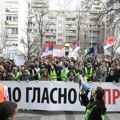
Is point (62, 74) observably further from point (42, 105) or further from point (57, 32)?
point (57, 32)

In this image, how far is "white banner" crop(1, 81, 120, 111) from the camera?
41.8 ft

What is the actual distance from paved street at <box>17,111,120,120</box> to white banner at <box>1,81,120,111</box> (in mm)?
180

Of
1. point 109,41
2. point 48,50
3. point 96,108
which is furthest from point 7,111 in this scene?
point 109,41

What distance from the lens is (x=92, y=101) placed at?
643cm

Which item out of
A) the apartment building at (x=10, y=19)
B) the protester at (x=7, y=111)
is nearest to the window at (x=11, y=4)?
the apartment building at (x=10, y=19)

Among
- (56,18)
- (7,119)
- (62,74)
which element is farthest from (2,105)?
(56,18)

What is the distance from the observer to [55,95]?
12.7 m

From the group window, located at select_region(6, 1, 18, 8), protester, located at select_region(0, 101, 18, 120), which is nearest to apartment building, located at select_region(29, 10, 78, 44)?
window, located at select_region(6, 1, 18, 8)

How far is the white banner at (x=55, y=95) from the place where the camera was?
41.8 feet

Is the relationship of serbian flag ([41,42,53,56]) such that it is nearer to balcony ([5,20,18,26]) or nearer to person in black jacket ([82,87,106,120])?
person in black jacket ([82,87,106,120])

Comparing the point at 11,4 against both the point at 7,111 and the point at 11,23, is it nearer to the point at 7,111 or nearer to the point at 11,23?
the point at 11,23

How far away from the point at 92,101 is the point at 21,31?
7834 cm

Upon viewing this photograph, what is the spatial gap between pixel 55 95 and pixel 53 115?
636 mm

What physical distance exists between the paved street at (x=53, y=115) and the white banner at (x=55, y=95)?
18 centimetres
